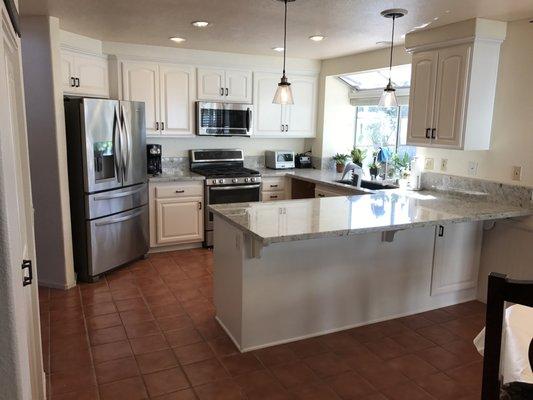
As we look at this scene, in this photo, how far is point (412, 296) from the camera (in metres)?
3.44

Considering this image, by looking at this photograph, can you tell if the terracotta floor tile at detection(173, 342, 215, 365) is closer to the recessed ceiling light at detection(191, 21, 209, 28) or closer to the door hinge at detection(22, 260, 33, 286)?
the door hinge at detection(22, 260, 33, 286)

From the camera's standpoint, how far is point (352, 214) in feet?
9.68

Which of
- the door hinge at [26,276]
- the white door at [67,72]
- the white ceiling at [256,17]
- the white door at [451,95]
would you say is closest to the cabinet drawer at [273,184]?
the white ceiling at [256,17]

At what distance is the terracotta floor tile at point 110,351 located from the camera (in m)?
2.75

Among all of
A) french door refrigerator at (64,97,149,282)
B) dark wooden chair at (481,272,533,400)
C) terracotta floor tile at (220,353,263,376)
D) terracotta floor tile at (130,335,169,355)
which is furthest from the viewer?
french door refrigerator at (64,97,149,282)

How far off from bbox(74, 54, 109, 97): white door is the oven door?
59.3 inches

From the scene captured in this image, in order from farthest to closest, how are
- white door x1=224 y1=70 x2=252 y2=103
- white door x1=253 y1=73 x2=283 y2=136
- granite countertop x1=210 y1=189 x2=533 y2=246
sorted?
white door x1=253 y1=73 x2=283 y2=136
white door x1=224 y1=70 x2=252 y2=103
granite countertop x1=210 y1=189 x2=533 y2=246

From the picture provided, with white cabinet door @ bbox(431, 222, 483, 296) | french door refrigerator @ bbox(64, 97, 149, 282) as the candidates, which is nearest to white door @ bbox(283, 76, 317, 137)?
french door refrigerator @ bbox(64, 97, 149, 282)

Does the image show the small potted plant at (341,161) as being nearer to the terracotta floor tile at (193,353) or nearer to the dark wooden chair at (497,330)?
the terracotta floor tile at (193,353)

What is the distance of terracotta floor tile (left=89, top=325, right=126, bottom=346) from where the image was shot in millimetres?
2962

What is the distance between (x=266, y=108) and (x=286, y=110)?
0.28 meters

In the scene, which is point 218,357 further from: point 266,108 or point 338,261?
point 266,108

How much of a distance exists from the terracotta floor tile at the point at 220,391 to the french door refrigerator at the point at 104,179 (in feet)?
6.52

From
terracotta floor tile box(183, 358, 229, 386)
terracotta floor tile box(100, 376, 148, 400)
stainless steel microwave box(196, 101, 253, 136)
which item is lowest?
terracotta floor tile box(100, 376, 148, 400)
